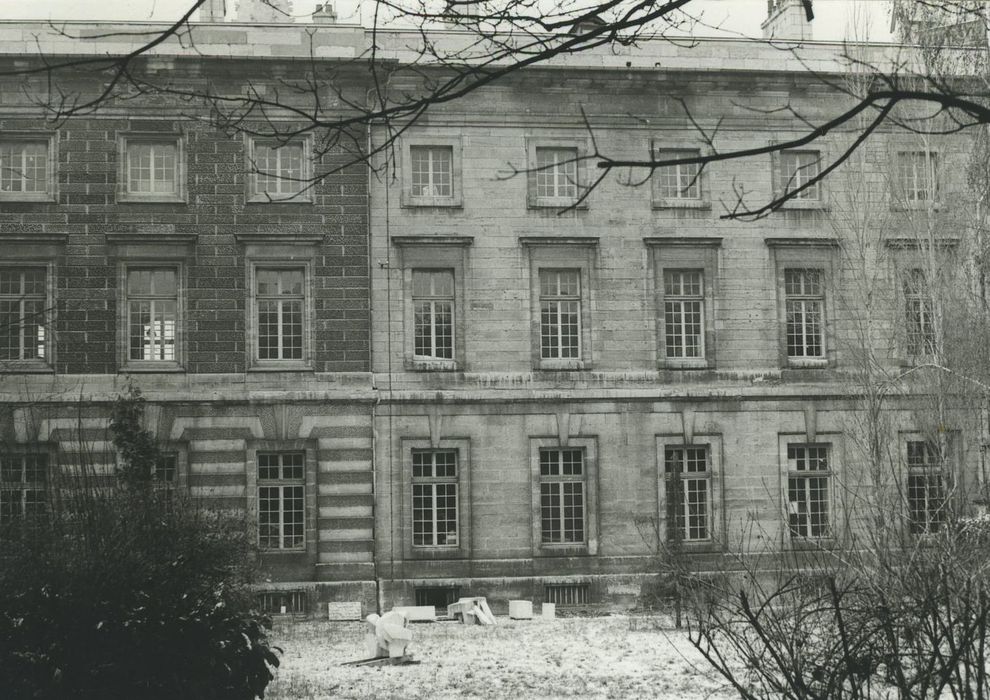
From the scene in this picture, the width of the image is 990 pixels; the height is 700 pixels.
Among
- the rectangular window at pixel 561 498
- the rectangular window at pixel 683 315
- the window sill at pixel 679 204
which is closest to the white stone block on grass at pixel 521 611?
the rectangular window at pixel 561 498

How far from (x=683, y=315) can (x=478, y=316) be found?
4345mm

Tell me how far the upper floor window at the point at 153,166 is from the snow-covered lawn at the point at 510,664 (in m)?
9.01

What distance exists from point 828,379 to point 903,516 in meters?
14.4

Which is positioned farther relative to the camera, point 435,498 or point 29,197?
point 435,498

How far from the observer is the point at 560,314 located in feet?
85.1

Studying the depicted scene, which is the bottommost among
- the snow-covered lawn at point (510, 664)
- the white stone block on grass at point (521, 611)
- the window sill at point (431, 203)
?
the white stone block on grass at point (521, 611)

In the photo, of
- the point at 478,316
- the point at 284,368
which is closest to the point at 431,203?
the point at 478,316

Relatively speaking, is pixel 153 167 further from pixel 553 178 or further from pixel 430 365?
pixel 553 178

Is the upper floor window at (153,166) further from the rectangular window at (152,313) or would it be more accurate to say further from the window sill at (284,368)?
the window sill at (284,368)

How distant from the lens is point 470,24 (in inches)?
256

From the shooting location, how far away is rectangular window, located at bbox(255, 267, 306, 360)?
25.2m

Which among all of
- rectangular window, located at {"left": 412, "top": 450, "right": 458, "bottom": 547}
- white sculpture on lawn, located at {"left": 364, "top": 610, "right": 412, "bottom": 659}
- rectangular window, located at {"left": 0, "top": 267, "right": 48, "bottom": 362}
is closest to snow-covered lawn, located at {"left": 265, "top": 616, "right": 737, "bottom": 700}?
white sculpture on lawn, located at {"left": 364, "top": 610, "right": 412, "bottom": 659}

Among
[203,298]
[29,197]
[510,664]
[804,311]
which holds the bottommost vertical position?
[510,664]

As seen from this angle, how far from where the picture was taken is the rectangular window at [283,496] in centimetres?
2488
